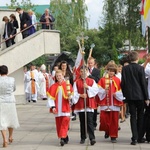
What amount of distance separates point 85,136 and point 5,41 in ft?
35.5

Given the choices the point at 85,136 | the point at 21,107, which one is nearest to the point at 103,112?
the point at 85,136

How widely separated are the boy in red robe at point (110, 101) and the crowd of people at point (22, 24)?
989 centimetres

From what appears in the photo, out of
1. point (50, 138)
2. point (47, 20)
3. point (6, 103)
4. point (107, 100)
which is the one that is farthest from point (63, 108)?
point (47, 20)

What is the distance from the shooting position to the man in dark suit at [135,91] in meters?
10.1

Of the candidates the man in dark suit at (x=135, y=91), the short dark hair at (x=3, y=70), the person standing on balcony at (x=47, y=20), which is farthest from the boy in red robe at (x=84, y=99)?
the person standing on balcony at (x=47, y=20)

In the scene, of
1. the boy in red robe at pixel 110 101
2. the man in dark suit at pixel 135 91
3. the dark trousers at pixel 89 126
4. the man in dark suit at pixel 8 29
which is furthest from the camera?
the man in dark suit at pixel 8 29

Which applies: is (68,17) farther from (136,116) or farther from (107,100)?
(136,116)

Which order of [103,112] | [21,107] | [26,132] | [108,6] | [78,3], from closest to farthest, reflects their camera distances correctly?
[103,112], [26,132], [21,107], [108,6], [78,3]

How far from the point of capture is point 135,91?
1006 centimetres

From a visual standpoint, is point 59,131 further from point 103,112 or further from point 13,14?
point 13,14

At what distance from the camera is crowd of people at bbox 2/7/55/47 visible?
808 inches

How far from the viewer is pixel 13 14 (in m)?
20.8

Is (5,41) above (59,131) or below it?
above

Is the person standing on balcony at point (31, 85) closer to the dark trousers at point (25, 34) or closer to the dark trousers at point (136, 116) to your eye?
the dark trousers at point (25, 34)
